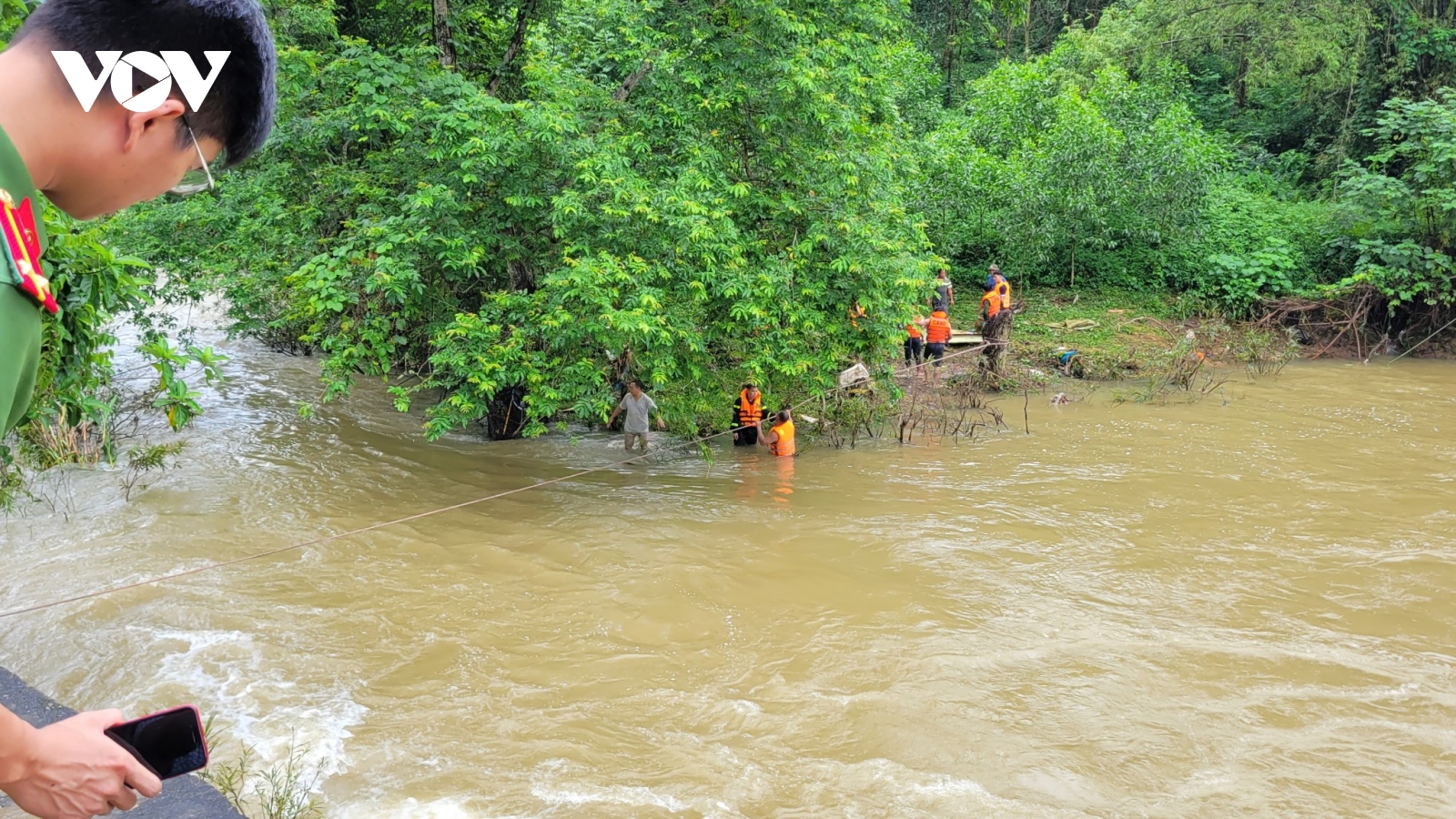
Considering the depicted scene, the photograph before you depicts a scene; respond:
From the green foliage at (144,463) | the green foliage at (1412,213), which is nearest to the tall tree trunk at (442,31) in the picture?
the green foliage at (144,463)

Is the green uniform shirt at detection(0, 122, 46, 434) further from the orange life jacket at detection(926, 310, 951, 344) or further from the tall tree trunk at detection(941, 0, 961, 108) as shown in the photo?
the tall tree trunk at detection(941, 0, 961, 108)

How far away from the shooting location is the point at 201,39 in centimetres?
120

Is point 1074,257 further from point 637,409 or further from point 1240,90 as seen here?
point 637,409

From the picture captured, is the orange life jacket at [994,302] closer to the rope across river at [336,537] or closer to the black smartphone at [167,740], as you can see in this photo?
the rope across river at [336,537]

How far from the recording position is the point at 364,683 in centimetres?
623

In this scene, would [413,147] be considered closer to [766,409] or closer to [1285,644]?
[766,409]

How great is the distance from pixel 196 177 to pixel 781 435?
10421 mm

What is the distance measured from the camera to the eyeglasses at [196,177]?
125 centimetres

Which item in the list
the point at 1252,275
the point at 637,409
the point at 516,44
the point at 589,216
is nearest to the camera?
the point at 589,216

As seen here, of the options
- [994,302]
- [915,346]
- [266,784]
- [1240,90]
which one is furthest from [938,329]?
[1240,90]

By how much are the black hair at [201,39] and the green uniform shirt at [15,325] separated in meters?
0.14

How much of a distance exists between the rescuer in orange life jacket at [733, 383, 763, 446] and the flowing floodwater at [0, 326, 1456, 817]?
1.22 ft

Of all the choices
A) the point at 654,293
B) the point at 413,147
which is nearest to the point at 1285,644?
the point at 654,293

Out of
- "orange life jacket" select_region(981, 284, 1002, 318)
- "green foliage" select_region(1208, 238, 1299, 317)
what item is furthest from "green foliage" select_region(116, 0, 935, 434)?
"green foliage" select_region(1208, 238, 1299, 317)
